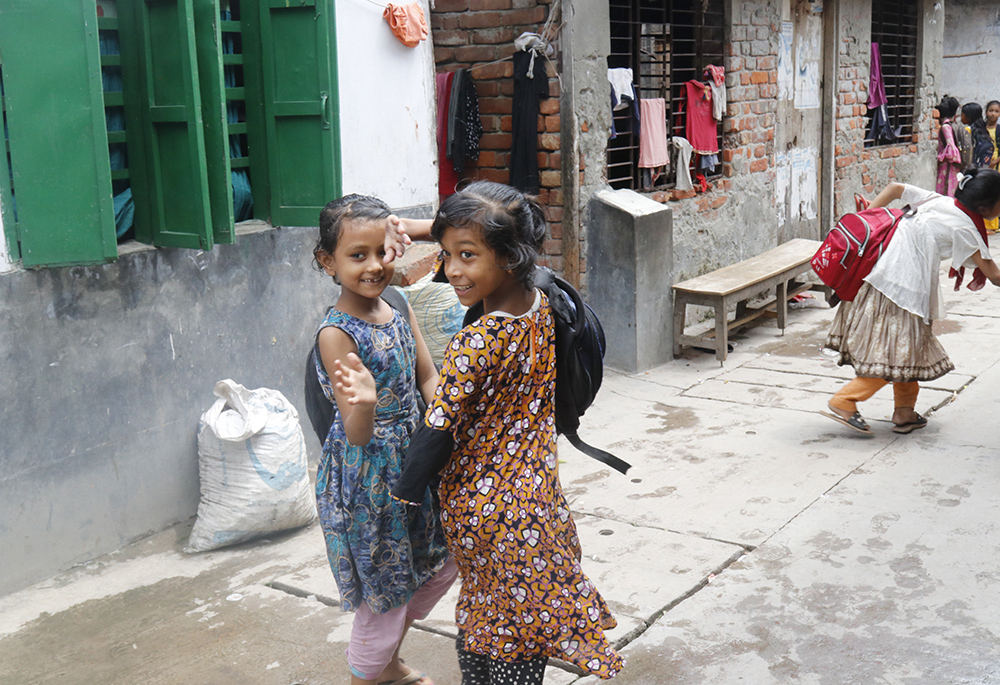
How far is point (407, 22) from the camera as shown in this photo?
515 centimetres

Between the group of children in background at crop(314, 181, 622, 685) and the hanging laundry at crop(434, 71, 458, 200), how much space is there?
423 centimetres

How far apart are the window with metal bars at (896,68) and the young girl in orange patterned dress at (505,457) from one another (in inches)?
380

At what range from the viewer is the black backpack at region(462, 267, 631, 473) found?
2520mm

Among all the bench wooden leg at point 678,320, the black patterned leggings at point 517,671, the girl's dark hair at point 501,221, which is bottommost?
the black patterned leggings at point 517,671

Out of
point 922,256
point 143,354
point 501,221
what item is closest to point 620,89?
point 922,256

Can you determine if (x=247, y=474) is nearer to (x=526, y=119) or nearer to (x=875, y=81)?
(x=526, y=119)

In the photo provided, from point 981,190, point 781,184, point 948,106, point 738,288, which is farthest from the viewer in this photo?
point 948,106

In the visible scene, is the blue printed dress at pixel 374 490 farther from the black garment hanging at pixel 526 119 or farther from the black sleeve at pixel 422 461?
the black garment hanging at pixel 526 119

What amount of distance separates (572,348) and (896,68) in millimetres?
10318

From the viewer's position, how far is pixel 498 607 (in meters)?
2.46

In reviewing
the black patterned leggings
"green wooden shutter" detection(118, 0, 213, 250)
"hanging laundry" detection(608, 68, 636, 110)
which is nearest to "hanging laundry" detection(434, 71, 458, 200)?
"hanging laundry" detection(608, 68, 636, 110)

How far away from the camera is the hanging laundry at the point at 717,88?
7.82 m

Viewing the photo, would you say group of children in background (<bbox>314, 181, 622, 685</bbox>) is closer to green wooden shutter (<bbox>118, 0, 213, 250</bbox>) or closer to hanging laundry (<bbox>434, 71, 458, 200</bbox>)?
green wooden shutter (<bbox>118, 0, 213, 250</bbox>)

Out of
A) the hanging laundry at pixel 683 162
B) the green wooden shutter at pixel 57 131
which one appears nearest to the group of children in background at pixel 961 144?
the hanging laundry at pixel 683 162
